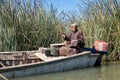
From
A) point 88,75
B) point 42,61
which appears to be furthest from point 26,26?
point 88,75

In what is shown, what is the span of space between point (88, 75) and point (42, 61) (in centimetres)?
205

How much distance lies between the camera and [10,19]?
14891 mm

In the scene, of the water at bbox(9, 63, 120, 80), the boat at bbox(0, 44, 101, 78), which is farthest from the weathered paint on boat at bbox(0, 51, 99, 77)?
the water at bbox(9, 63, 120, 80)

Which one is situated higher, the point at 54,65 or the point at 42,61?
the point at 42,61

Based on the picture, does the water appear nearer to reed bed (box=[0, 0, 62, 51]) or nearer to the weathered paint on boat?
the weathered paint on boat

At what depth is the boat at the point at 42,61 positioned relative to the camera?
13.3 m

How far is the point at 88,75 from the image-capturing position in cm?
1288

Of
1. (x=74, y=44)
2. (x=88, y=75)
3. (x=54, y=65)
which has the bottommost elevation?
(x=88, y=75)

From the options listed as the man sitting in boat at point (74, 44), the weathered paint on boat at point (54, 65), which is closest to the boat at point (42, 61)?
the weathered paint on boat at point (54, 65)

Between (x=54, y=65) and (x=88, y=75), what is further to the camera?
(x=54, y=65)

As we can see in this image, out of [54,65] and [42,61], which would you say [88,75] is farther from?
[42,61]

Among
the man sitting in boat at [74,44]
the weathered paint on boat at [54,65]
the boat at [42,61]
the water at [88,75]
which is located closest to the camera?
the water at [88,75]

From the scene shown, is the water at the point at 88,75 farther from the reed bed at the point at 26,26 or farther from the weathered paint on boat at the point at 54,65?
the reed bed at the point at 26,26

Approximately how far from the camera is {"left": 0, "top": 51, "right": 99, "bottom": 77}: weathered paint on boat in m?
12.7
